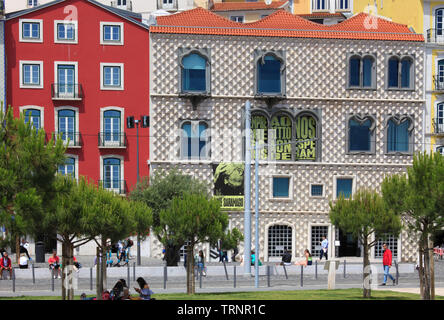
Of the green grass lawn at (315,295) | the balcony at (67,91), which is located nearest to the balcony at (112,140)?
the balcony at (67,91)

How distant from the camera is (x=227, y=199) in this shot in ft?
165

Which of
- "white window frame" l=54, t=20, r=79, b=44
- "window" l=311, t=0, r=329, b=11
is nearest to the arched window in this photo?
"white window frame" l=54, t=20, r=79, b=44

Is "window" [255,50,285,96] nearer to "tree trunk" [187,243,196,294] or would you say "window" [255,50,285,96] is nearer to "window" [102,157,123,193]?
"window" [102,157,123,193]

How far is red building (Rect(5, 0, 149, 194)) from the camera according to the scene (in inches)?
1964

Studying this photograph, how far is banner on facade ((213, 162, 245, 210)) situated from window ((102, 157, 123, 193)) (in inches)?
249

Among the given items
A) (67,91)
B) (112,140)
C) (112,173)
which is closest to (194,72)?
(112,140)

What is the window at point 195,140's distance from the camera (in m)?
50.2

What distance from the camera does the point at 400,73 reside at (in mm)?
52094

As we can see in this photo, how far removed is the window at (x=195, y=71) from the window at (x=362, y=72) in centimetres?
965

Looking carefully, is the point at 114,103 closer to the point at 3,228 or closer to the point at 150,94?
the point at 150,94

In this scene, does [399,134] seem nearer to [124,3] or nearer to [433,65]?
[433,65]

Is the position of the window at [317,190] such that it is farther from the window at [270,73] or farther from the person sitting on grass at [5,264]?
the person sitting on grass at [5,264]

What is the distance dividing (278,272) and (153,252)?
13193 mm
